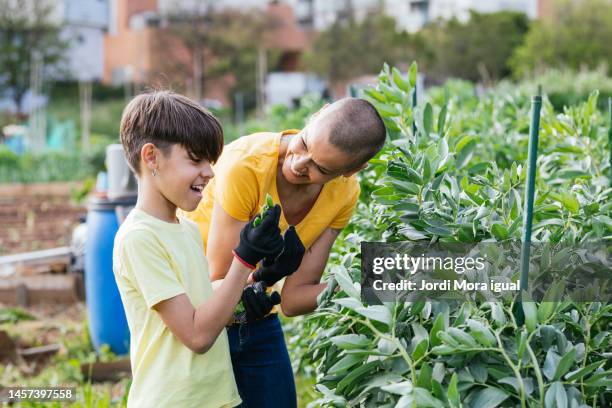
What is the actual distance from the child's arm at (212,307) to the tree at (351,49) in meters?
28.3

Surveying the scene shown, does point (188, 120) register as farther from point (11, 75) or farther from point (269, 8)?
point (269, 8)

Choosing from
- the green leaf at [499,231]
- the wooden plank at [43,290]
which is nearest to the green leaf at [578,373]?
the green leaf at [499,231]

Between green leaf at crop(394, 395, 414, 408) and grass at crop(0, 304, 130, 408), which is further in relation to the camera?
grass at crop(0, 304, 130, 408)

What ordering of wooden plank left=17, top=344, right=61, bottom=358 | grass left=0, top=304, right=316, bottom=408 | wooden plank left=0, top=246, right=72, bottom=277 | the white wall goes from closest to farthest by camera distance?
grass left=0, top=304, right=316, bottom=408 < wooden plank left=17, top=344, right=61, bottom=358 < wooden plank left=0, top=246, right=72, bottom=277 < the white wall

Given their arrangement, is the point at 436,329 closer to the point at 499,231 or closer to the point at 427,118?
the point at 499,231

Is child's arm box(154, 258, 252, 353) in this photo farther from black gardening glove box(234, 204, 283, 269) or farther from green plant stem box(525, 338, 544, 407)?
green plant stem box(525, 338, 544, 407)

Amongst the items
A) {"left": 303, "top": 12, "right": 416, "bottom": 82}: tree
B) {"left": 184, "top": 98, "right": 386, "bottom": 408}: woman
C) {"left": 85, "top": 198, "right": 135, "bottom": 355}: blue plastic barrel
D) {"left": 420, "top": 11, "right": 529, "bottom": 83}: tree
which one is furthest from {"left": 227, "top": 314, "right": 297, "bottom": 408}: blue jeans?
{"left": 420, "top": 11, "right": 529, "bottom": 83}: tree

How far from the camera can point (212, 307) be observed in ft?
5.57

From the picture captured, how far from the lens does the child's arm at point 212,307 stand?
1688 millimetres

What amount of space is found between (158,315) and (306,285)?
479 mm

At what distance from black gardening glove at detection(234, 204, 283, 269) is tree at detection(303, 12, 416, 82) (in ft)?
92.9

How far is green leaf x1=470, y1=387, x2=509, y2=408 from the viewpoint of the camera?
1409 mm

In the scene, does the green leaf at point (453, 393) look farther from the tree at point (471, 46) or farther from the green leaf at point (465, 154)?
the tree at point (471, 46)

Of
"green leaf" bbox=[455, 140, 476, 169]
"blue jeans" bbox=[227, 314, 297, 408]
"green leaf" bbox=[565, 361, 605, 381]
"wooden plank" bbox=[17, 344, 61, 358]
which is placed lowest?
"wooden plank" bbox=[17, 344, 61, 358]
